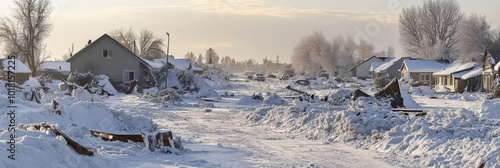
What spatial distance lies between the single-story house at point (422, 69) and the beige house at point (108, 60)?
3598 centimetres

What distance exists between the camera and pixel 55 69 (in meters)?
83.2

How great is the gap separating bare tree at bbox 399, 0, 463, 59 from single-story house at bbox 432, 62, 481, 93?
36.1 metres

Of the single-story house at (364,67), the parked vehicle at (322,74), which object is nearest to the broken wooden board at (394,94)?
the single-story house at (364,67)

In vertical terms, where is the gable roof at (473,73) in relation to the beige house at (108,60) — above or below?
below

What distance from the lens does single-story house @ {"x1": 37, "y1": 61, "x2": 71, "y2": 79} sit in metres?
80.4

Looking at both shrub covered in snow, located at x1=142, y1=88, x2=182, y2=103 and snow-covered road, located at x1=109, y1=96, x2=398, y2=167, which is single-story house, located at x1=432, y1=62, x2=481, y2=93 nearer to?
shrub covered in snow, located at x1=142, y1=88, x2=182, y2=103

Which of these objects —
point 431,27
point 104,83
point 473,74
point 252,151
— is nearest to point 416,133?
point 252,151

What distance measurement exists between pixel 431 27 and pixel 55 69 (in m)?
63.3

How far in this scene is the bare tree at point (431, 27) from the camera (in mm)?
100250

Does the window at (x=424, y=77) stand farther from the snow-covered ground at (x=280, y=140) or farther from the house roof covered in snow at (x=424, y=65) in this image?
the snow-covered ground at (x=280, y=140)

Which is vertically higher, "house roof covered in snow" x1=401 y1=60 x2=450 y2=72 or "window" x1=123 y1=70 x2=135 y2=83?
"house roof covered in snow" x1=401 y1=60 x2=450 y2=72

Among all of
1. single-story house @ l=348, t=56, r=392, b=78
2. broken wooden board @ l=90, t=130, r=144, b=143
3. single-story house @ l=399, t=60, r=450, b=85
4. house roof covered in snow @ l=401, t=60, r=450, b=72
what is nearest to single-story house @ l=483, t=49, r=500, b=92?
single-story house @ l=399, t=60, r=450, b=85

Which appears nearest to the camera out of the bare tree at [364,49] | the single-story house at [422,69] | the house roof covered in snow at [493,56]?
the house roof covered in snow at [493,56]

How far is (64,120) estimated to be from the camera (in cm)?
1825
